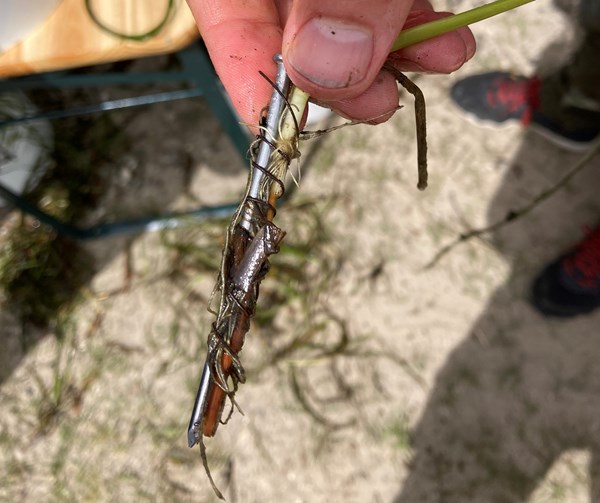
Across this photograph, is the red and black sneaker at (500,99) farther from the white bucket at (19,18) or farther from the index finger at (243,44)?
the white bucket at (19,18)

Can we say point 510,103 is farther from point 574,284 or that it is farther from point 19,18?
point 19,18

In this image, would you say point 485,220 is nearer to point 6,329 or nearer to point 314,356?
point 314,356

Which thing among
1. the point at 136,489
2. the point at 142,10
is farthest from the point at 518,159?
the point at 136,489

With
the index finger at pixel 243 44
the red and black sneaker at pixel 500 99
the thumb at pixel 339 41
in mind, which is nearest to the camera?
the thumb at pixel 339 41

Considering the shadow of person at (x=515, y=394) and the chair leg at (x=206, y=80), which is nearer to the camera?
the chair leg at (x=206, y=80)

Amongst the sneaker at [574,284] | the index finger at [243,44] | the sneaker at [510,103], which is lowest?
the sneaker at [574,284]

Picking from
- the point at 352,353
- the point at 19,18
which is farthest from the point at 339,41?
the point at 352,353

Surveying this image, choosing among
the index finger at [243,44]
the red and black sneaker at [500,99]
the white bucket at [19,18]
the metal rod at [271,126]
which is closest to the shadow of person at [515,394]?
the red and black sneaker at [500,99]

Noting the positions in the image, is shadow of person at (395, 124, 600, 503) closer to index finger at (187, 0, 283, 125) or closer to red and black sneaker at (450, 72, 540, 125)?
red and black sneaker at (450, 72, 540, 125)
